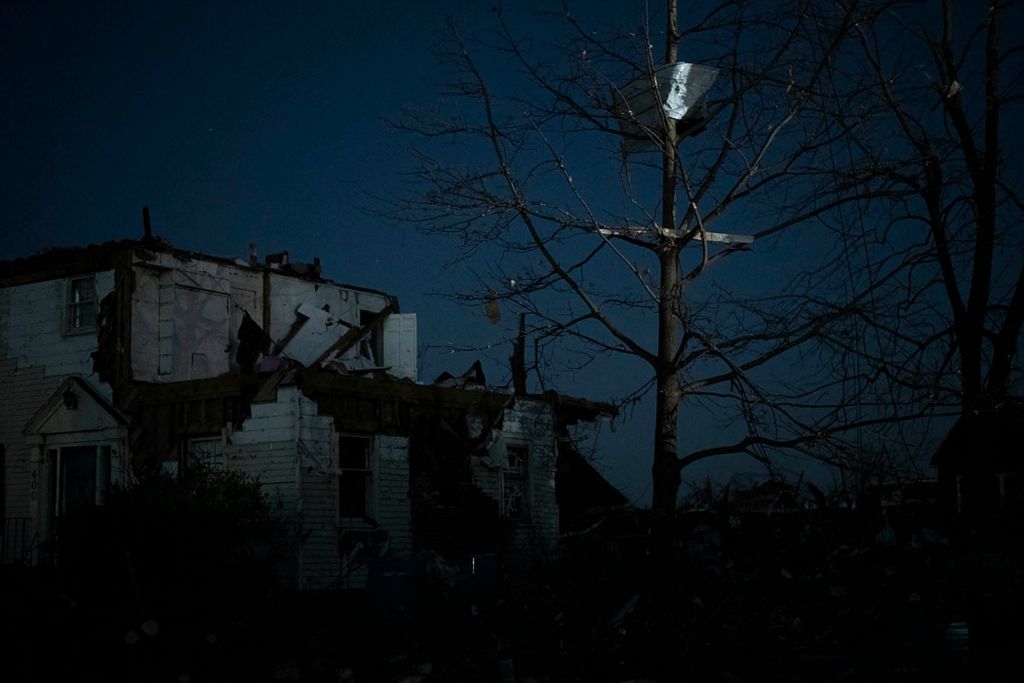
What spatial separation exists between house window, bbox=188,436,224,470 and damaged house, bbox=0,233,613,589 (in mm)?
38

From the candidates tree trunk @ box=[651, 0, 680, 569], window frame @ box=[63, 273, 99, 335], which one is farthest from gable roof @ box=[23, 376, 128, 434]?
tree trunk @ box=[651, 0, 680, 569]

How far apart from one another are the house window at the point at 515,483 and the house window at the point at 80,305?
25.8 feet

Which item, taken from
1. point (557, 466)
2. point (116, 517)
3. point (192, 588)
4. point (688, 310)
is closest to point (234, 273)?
Answer: point (557, 466)

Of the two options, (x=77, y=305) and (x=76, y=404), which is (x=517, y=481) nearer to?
(x=76, y=404)

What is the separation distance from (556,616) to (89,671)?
398 cm

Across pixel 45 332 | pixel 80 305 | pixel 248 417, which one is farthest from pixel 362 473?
pixel 45 332

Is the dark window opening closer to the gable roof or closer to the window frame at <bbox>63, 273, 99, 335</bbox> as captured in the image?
the gable roof

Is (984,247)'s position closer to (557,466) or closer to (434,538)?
(434,538)

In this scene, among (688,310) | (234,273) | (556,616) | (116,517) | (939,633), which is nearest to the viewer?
(939,633)

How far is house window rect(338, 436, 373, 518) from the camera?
57.2 feet

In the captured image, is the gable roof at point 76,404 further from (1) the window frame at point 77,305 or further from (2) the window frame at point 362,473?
(2) the window frame at point 362,473

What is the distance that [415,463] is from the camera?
60.4 feet

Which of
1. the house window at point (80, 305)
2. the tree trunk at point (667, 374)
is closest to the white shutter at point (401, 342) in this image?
the house window at point (80, 305)

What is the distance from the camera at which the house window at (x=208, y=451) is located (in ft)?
55.5
